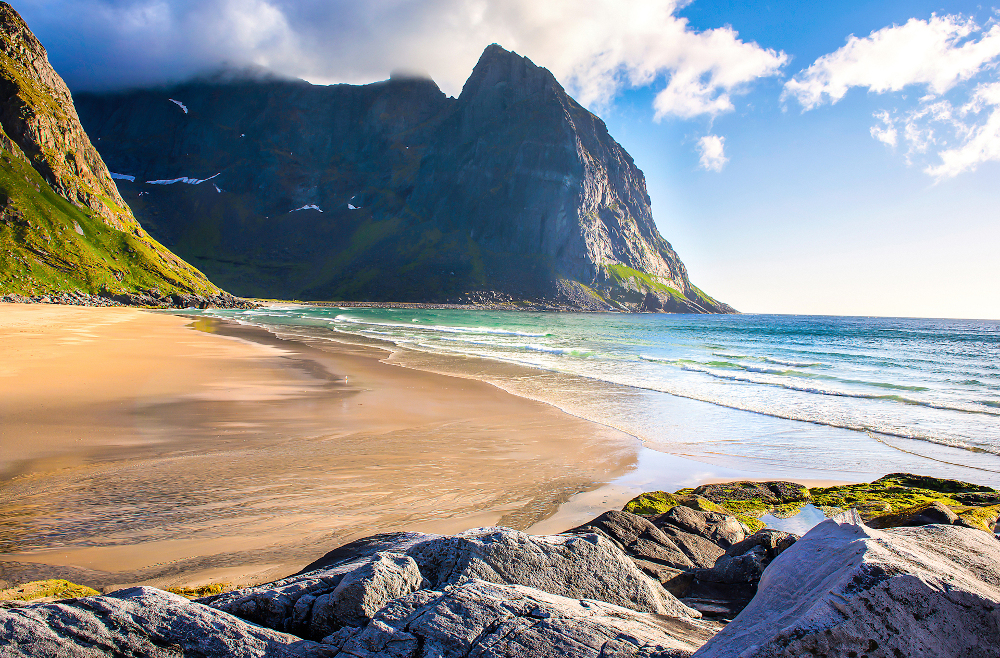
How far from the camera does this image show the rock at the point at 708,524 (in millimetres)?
6180

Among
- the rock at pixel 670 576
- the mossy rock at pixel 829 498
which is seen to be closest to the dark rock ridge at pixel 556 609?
the rock at pixel 670 576

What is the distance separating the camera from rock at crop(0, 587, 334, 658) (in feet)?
8.09

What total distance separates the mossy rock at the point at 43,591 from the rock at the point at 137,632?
4.80 feet

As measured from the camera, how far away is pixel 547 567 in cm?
374

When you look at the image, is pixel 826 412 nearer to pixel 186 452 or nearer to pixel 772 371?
pixel 772 371

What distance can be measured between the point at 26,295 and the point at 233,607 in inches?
3438

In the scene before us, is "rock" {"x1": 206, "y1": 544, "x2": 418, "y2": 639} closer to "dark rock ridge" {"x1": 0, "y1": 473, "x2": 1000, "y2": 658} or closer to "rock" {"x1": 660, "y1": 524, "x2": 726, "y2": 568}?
"dark rock ridge" {"x1": 0, "y1": 473, "x2": 1000, "y2": 658}

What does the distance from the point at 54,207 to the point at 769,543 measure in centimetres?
11532

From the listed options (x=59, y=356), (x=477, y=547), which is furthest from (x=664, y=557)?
(x=59, y=356)

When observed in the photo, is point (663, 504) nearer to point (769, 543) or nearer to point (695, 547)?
point (695, 547)

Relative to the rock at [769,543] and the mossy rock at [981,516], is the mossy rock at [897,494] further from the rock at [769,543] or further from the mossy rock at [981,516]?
the rock at [769,543]

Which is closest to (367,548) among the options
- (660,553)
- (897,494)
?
(660,553)

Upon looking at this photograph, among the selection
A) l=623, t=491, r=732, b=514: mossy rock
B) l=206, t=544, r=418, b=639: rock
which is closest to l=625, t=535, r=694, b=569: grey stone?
l=623, t=491, r=732, b=514: mossy rock

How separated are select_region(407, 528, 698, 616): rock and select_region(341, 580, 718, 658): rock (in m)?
0.57
